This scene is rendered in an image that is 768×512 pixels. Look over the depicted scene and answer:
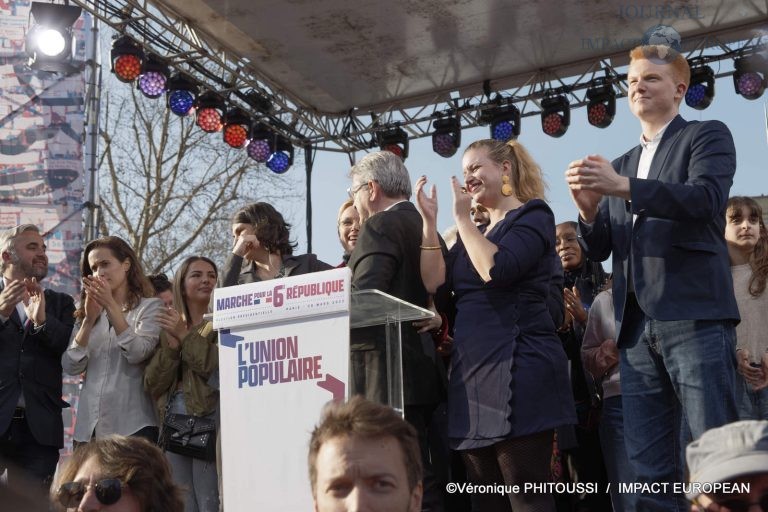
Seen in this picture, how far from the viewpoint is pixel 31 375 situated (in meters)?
5.76

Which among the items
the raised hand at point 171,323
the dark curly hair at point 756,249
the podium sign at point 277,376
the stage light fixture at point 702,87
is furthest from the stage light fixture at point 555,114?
the podium sign at point 277,376

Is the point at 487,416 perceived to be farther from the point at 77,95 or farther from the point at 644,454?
the point at 77,95

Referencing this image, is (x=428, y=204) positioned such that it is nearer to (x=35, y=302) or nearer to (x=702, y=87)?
(x=35, y=302)

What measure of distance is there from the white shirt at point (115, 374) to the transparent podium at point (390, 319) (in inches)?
72.2

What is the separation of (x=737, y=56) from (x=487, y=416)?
717 cm

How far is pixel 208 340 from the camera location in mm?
5422

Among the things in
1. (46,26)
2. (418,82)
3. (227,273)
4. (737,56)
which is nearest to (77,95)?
(46,26)

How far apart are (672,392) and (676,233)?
0.57 metres

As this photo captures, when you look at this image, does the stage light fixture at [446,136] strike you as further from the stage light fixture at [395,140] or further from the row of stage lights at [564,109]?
the stage light fixture at [395,140]

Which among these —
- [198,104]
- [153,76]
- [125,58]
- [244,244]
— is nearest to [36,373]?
[244,244]

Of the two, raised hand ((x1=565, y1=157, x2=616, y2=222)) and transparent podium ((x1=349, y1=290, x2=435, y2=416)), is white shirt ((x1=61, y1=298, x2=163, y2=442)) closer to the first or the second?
transparent podium ((x1=349, y1=290, x2=435, y2=416))

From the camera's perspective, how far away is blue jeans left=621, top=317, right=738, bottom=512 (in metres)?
3.54

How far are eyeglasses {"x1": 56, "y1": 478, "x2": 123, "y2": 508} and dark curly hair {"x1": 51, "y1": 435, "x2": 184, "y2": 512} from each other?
24 mm

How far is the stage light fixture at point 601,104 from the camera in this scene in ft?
34.5
